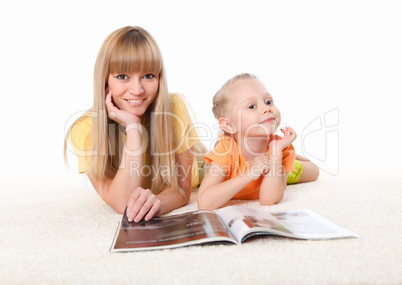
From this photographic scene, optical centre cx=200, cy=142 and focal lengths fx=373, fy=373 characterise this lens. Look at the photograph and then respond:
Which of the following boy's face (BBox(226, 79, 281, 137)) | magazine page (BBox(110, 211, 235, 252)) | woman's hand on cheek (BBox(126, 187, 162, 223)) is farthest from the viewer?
boy's face (BBox(226, 79, 281, 137))

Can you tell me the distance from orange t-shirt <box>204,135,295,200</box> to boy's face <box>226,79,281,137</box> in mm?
80

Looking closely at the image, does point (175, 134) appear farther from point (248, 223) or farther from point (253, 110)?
point (248, 223)

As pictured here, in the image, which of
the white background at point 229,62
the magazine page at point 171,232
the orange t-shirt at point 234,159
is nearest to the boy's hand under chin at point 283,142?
the orange t-shirt at point 234,159

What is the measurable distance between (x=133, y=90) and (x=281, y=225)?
79 cm

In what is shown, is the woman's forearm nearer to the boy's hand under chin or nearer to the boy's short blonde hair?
the boy's short blonde hair

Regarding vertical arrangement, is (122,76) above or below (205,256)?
above

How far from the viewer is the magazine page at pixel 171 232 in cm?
94

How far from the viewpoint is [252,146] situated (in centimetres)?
159

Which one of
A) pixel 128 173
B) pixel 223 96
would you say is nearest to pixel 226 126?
pixel 223 96

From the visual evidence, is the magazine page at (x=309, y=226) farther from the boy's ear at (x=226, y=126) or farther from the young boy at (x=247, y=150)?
the boy's ear at (x=226, y=126)

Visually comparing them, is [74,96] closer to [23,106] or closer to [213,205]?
[23,106]

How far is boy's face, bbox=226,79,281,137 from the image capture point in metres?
1.49

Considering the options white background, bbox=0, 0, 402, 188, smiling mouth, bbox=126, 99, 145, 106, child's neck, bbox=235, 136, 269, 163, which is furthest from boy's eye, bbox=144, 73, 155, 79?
white background, bbox=0, 0, 402, 188

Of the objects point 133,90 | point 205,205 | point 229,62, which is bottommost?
point 205,205
